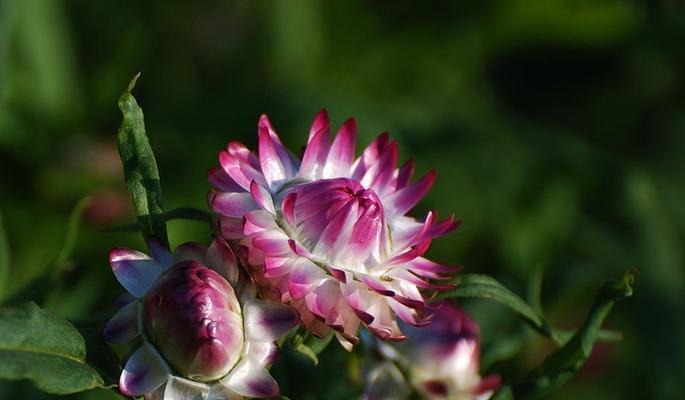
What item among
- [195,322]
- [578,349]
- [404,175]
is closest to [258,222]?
[195,322]

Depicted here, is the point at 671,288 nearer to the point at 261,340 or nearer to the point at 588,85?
the point at 588,85

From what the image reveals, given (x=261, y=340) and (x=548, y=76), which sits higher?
(x=261, y=340)

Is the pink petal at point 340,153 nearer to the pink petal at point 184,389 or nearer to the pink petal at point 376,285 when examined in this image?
the pink petal at point 376,285

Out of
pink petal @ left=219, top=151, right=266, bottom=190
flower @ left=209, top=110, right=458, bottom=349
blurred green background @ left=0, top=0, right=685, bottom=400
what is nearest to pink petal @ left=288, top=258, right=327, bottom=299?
flower @ left=209, top=110, right=458, bottom=349

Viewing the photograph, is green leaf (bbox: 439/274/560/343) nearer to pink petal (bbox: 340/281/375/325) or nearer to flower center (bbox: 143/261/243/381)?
pink petal (bbox: 340/281/375/325)

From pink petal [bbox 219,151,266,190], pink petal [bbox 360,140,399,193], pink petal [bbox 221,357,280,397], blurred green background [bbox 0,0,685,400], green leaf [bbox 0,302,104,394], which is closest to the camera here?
green leaf [bbox 0,302,104,394]

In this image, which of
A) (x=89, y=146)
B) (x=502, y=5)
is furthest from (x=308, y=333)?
(x=502, y=5)

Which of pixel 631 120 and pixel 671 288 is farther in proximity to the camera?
pixel 631 120
